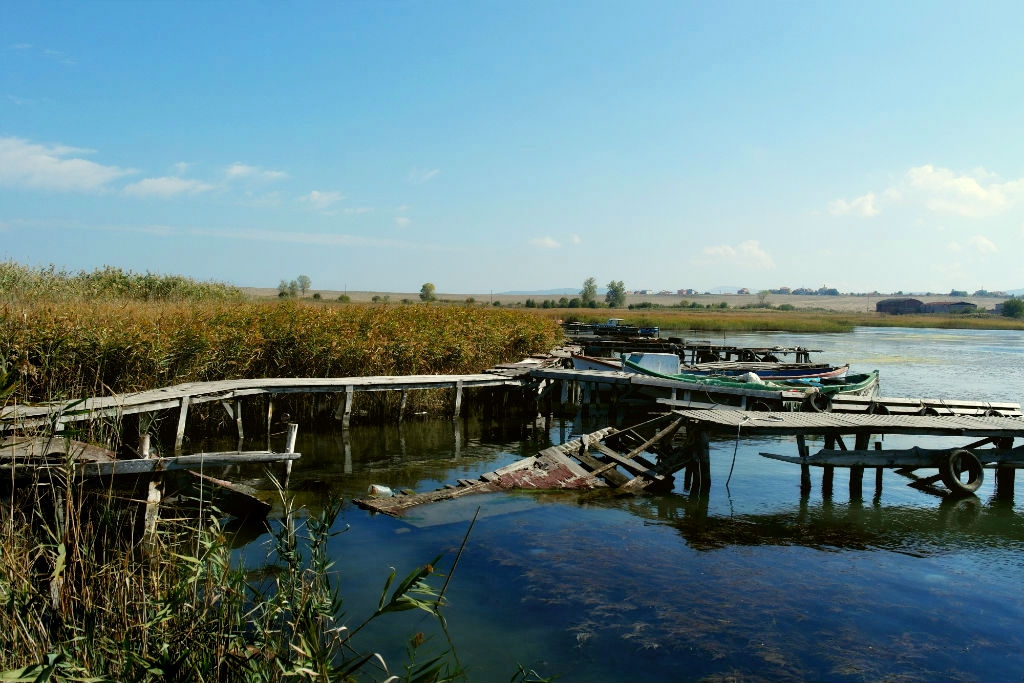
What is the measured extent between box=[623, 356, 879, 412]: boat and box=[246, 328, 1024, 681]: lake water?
3264 millimetres

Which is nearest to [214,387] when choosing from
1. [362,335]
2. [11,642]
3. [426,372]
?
[362,335]

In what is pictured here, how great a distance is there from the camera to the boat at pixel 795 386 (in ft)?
58.4

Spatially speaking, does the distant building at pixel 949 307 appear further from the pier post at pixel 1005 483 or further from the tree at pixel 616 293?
the pier post at pixel 1005 483

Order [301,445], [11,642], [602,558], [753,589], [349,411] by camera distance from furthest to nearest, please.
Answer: [349,411] < [301,445] < [602,558] < [753,589] < [11,642]

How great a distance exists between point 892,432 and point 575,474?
224 inches

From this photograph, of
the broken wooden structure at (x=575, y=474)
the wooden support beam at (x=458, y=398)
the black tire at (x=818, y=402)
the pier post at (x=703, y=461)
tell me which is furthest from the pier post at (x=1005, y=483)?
the wooden support beam at (x=458, y=398)

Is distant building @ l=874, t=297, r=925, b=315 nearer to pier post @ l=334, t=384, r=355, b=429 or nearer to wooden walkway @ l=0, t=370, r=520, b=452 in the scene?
wooden walkway @ l=0, t=370, r=520, b=452

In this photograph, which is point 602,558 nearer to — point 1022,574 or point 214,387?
point 1022,574

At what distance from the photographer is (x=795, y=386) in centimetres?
2011

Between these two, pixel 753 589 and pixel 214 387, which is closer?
→ pixel 753 589

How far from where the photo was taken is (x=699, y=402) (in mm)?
19344

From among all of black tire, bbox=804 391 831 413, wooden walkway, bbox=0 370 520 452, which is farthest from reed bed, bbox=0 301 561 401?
black tire, bbox=804 391 831 413

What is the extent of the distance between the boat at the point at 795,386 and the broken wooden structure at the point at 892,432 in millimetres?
4259

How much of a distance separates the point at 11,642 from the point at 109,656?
0.62 m
